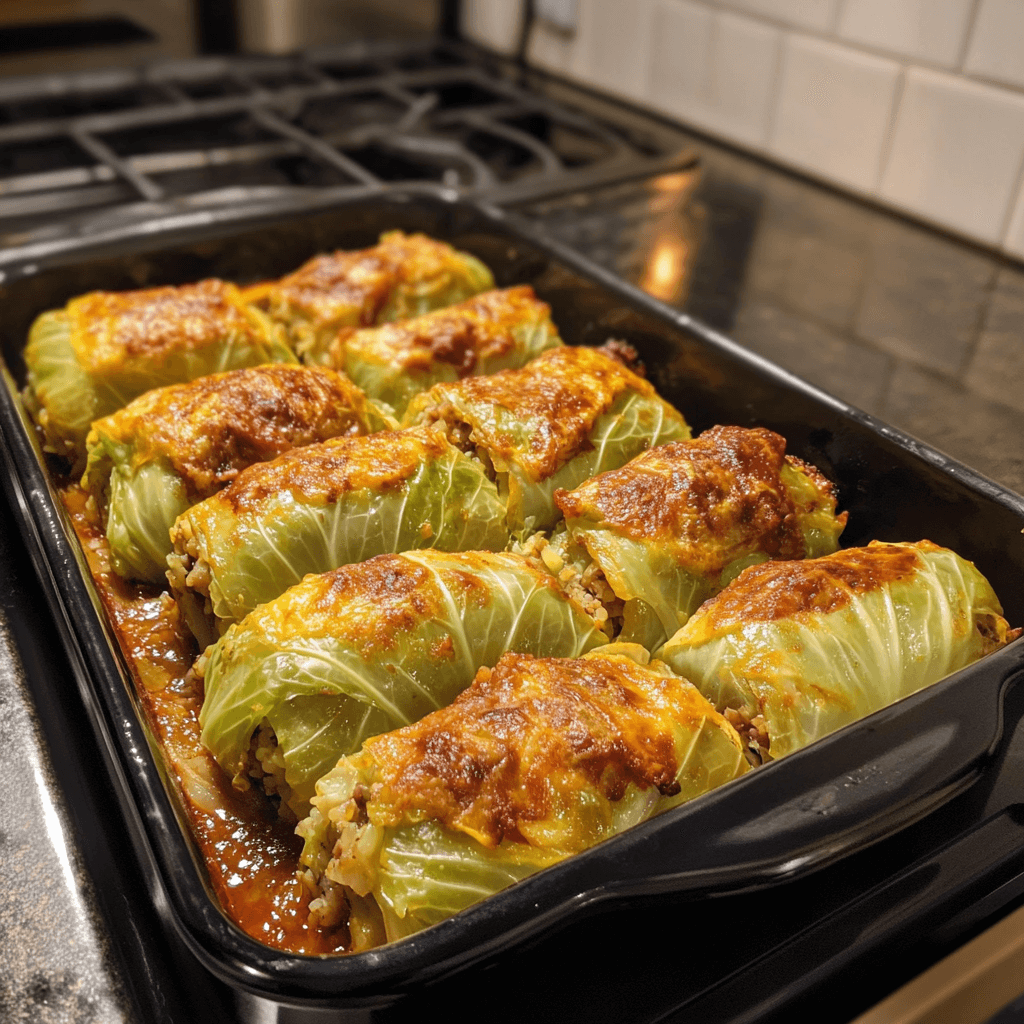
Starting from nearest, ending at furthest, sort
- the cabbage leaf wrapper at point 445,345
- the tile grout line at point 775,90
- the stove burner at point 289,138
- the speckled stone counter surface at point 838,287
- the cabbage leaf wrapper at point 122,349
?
the cabbage leaf wrapper at point 122,349 → the cabbage leaf wrapper at point 445,345 → the speckled stone counter surface at point 838,287 → the stove burner at point 289,138 → the tile grout line at point 775,90

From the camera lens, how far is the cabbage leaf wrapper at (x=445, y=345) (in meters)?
2.46

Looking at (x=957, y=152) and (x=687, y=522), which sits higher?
(x=957, y=152)

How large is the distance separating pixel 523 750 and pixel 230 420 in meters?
1.06

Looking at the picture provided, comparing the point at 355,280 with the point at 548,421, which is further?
the point at 355,280

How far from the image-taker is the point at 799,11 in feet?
11.7

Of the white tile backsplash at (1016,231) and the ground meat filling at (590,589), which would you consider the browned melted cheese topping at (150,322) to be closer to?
the ground meat filling at (590,589)

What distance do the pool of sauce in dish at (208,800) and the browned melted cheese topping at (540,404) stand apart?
28.9 inches

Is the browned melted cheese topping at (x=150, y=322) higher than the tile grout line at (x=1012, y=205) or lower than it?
lower

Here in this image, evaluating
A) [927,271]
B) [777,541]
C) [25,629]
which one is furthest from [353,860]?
[927,271]

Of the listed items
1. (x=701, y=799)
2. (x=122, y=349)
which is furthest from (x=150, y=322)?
(x=701, y=799)

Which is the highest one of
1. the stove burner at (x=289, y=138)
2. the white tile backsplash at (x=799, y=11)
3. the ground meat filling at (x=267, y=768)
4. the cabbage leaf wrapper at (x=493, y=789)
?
the white tile backsplash at (x=799, y=11)

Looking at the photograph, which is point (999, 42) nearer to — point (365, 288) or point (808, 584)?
point (365, 288)

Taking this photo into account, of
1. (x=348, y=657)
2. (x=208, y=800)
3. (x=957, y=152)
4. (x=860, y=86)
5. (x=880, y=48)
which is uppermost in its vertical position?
(x=880, y=48)

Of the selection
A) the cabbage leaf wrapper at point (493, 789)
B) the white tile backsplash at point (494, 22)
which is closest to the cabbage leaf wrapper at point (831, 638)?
the cabbage leaf wrapper at point (493, 789)
